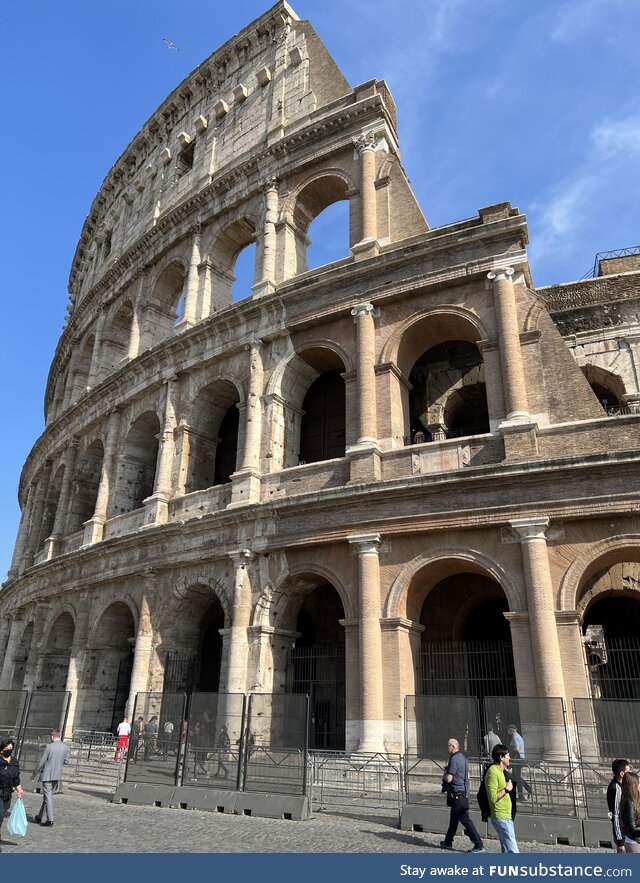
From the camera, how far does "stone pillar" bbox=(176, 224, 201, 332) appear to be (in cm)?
1798

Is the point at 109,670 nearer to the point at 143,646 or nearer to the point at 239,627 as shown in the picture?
the point at 143,646

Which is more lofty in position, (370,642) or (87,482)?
(87,482)

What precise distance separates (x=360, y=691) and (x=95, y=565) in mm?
9147

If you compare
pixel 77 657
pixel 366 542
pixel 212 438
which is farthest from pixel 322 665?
pixel 77 657

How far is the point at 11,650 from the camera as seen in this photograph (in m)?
20.9

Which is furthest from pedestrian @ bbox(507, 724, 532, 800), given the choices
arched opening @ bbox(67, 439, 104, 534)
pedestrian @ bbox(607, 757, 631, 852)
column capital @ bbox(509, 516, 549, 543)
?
arched opening @ bbox(67, 439, 104, 534)

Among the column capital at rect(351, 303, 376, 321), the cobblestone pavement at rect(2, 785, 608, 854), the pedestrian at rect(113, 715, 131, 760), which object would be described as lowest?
the cobblestone pavement at rect(2, 785, 608, 854)

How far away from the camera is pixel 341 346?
1426 cm

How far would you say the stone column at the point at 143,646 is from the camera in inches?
565

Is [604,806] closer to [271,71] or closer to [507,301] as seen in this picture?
[507,301]

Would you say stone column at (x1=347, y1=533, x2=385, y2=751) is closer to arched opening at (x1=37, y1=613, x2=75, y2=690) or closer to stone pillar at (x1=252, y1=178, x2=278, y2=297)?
stone pillar at (x1=252, y1=178, x2=278, y2=297)

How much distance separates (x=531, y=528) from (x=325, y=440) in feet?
19.2

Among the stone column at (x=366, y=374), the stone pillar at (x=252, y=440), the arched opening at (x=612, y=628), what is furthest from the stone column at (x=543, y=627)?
the stone pillar at (x=252, y=440)

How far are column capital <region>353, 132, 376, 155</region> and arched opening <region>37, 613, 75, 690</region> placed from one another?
586 inches
